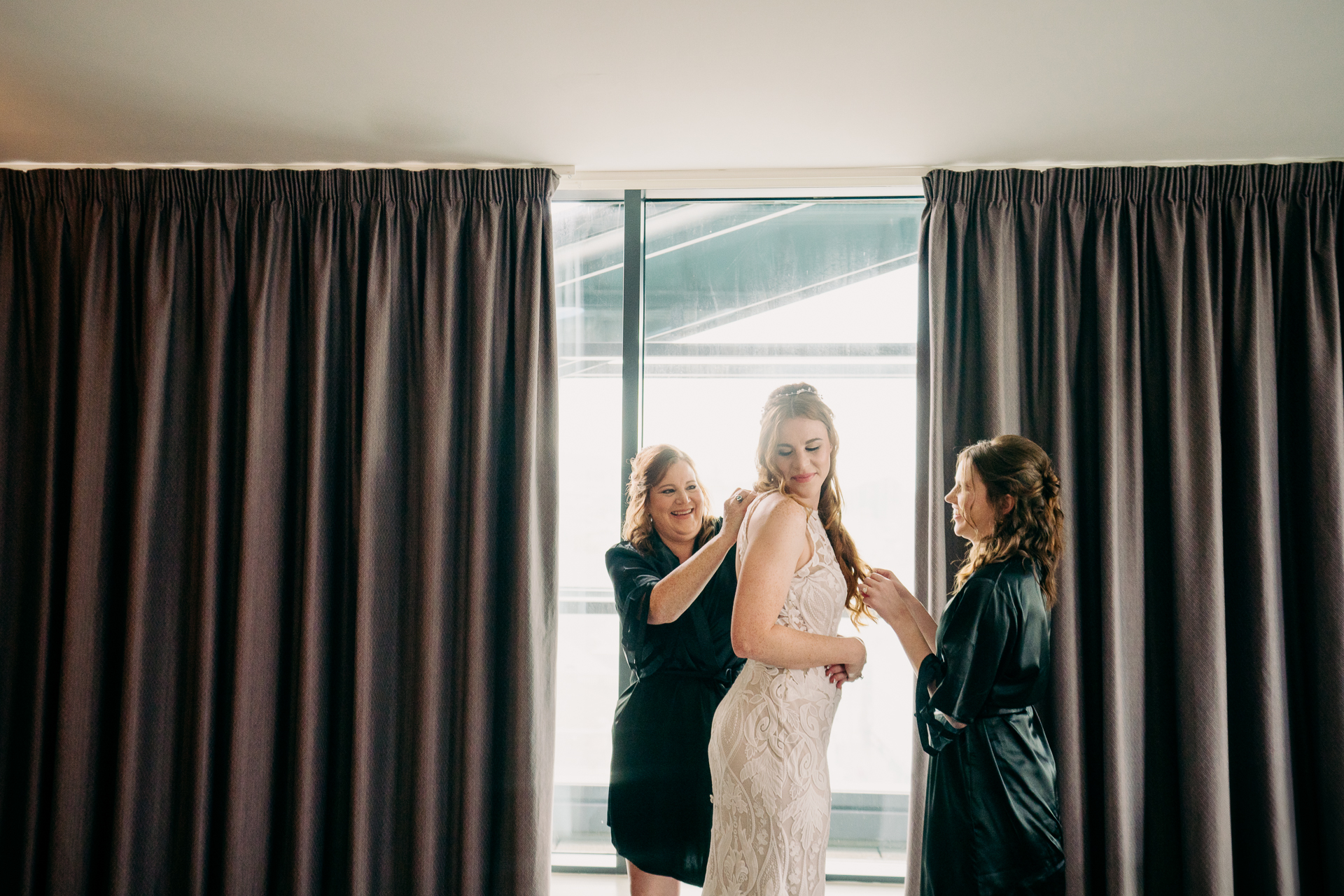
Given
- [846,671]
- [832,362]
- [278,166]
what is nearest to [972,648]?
[846,671]

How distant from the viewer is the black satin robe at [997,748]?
5.44 ft

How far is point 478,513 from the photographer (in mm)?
2277

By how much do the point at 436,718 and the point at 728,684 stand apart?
2.93 feet

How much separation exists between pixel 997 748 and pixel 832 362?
1414 mm

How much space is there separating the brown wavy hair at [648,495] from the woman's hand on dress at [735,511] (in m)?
0.21

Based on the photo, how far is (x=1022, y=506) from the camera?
1733 mm

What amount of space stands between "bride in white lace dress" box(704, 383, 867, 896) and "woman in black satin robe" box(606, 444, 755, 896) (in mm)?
207

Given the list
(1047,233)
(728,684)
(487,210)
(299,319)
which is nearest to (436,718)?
(728,684)

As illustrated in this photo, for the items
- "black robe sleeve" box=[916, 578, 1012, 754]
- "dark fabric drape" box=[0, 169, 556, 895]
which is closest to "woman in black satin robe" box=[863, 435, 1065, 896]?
"black robe sleeve" box=[916, 578, 1012, 754]

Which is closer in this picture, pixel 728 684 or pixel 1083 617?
pixel 728 684

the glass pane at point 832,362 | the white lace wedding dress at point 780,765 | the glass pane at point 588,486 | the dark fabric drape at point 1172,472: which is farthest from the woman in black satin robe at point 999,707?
the glass pane at point 588,486

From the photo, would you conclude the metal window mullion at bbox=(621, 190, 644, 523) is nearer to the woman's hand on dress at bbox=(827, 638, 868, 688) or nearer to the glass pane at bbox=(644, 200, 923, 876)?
the glass pane at bbox=(644, 200, 923, 876)

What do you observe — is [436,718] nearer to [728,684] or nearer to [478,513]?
[478,513]

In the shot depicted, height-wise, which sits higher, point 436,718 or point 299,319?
point 299,319
